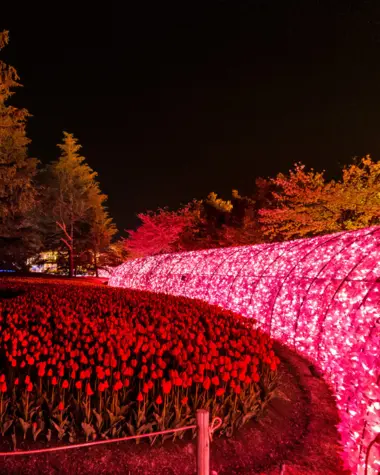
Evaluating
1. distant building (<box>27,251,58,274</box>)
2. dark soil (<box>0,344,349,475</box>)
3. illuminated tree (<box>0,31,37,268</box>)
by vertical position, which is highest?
illuminated tree (<box>0,31,37,268</box>)

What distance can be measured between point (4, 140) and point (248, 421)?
2880 cm

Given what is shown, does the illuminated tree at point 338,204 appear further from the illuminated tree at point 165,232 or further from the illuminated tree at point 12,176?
the illuminated tree at point 12,176

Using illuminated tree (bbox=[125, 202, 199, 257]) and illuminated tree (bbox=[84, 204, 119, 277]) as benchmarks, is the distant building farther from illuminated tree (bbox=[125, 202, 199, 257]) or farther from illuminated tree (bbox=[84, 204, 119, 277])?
illuminated tree (bbox=[125, 202, 199, 257])

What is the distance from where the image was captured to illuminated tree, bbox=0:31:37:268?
2486 centimetres

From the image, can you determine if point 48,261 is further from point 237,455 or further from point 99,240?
point 237,455

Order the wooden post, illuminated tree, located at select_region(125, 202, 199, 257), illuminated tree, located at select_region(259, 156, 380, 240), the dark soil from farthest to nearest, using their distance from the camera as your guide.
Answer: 1. illuminated tree, located at select_region(125, 202, 199, 257)
2. illuminated tree, located at select_region(259, 156, 380, 240)
3. the dark soil
4. the wooden post

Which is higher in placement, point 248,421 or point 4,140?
point 4,140

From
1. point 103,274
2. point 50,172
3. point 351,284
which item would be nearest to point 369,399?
point 351,284

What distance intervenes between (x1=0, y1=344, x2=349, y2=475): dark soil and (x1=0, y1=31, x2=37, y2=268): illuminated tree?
938 inches

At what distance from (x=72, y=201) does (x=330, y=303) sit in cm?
3506

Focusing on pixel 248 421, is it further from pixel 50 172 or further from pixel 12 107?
pixel 50 172

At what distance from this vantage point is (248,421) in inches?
182

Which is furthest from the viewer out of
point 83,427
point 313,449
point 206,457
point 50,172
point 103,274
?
point 103,274

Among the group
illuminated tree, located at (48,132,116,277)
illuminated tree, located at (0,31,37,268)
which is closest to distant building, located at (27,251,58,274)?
illuminated tree, located at (48,132,116,277)
